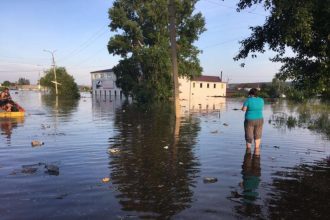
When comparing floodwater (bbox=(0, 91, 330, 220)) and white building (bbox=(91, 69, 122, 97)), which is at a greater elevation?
white building (bbox=(91, 69, 122, 97))

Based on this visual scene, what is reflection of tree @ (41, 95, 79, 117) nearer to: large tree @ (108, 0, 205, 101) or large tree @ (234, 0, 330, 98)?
large tree @ (108, 0, 205, 101)

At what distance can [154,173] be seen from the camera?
9.14 m

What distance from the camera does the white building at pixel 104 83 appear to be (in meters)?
94.1

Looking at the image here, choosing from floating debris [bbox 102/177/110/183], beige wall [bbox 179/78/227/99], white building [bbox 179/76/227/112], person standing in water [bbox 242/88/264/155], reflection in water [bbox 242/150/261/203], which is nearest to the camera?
reflection in water [bbox 242/150/261/203]

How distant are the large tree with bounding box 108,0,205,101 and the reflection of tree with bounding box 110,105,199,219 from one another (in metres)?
36.0

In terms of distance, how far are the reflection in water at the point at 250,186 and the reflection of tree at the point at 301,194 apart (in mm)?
300

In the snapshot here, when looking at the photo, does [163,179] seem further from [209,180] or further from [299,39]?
[299,39]

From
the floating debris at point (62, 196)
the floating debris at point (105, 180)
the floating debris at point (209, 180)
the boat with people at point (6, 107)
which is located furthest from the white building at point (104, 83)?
the floating debris at point (62, 196)

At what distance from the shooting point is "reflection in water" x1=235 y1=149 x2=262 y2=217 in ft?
21.4

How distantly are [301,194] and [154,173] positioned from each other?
3448mm

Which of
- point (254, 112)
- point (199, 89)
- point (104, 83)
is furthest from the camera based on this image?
point (104, 83)

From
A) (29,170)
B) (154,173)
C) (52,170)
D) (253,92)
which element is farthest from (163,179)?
(253,92)

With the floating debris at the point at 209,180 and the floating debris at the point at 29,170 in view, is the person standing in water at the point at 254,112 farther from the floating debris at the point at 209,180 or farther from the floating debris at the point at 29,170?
the floating debris at the point at 29,170

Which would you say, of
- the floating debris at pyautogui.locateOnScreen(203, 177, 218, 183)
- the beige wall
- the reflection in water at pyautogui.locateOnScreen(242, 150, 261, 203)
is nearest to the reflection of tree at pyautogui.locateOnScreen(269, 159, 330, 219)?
the reflection in water at pyautogui.locateOnScreen(242, 150, 261, 203)
